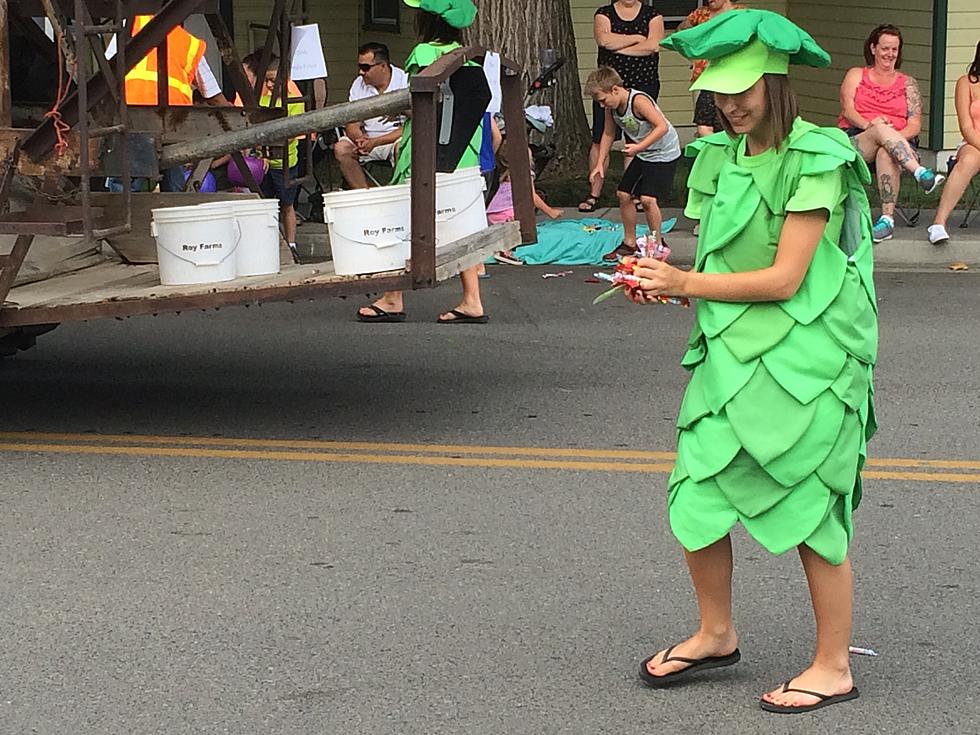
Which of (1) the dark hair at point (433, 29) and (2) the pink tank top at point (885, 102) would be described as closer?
(1) the dark hair at point (433, 29)

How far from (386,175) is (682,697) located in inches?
447

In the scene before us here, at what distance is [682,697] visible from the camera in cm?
445

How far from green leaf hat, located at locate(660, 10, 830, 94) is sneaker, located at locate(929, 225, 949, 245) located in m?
8.05

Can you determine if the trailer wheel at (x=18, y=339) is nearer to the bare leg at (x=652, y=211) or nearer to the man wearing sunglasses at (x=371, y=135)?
the man wearing sunglasses at (x=371, y=135)

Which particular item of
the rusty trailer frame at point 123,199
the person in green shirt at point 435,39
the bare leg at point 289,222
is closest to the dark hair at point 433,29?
the person in green shirt at point 435,39

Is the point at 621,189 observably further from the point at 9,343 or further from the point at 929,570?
the point at 929,570

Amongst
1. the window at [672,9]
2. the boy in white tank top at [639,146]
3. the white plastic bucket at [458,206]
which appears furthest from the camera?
the window at [672,9]

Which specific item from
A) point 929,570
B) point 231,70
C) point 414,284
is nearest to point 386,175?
point 231,70

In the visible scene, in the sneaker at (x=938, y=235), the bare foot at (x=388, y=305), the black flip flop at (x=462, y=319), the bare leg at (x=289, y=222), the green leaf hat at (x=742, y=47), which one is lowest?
the black flip flop at (x=462, y=319)

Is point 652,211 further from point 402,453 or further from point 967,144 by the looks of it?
point 402,453

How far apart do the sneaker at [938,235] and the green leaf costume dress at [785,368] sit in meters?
7.91

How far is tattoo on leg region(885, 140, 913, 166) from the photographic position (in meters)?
12.1

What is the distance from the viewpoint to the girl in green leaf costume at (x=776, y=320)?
4.04 m

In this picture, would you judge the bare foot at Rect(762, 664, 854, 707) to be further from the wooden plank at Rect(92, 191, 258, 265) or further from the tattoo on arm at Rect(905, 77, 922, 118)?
the tattoo on arm at Rect(905, 77, 922, 118)
